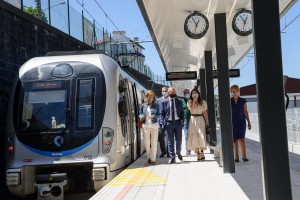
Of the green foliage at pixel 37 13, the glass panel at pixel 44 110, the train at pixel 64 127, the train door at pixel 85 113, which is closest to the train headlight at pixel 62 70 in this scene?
the train at pixel 64 127

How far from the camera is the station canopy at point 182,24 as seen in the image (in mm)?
10094

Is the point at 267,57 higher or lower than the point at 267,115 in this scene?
higher

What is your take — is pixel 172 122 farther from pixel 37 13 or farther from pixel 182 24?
pixel 37 13

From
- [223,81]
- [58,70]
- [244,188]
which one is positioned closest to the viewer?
[244,188]

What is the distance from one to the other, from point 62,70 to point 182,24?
4.30 metres

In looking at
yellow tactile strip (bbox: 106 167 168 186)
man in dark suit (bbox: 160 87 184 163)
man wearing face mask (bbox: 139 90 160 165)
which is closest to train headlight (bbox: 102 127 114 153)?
yellow tactile strip (bbox: 106 167 168 186)

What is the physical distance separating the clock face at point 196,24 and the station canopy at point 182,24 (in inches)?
5.8

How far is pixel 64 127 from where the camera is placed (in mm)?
9156

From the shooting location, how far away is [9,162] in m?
9.09

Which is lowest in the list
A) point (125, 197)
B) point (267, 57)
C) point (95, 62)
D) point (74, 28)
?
point (125, 197)

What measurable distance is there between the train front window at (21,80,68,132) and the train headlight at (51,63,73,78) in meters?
0.32

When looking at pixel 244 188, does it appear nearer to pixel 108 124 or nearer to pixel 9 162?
pixel 108 124

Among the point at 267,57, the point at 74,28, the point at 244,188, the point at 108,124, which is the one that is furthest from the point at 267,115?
the point at 74,28

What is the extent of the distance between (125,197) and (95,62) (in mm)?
3640
